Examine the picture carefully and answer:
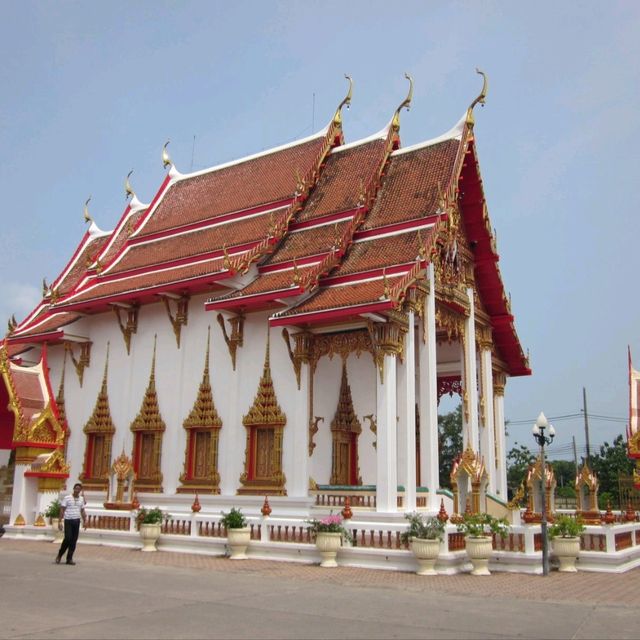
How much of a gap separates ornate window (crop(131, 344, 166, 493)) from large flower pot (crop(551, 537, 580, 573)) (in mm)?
8336

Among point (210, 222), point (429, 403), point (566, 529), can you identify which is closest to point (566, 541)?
point (566, 529)

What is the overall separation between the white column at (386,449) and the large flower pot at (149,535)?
366 centimetres

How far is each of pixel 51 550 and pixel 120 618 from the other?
699 cm

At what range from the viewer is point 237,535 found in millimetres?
11633

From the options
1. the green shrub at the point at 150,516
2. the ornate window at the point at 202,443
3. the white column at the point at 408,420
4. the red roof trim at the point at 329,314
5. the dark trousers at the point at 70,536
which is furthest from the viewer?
the ornate window at the point at 202,443

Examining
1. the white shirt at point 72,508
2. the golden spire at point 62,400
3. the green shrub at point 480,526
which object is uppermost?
the golden spire at point 62,400

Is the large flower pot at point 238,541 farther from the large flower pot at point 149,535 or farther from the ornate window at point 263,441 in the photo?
the ornate window at point 263,441

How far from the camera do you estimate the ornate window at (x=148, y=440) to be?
1580 centimetres

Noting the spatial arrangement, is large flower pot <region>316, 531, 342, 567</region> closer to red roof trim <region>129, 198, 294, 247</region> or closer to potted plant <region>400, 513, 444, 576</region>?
potted plant <region>400, 513, 444, 576</region>

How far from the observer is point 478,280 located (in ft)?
57.2

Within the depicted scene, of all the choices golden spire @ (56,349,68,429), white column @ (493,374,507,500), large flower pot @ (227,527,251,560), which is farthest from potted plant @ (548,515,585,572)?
golden spire @ (56,349,68,429)

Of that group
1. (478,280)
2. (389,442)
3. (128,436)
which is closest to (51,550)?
(128,436)

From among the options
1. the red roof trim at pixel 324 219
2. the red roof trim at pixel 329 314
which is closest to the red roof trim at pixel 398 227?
the red roof trim at pixel 324 219

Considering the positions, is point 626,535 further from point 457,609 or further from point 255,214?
point 255,214
